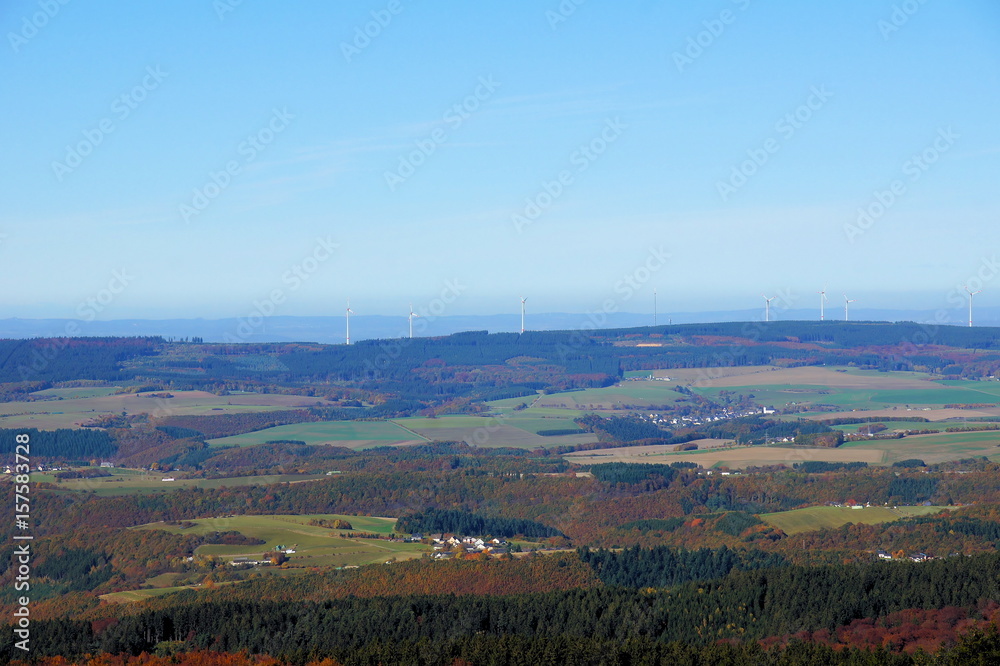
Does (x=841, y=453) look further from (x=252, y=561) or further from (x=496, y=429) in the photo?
(x=252, y=561)

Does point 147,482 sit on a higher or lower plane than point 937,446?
lower

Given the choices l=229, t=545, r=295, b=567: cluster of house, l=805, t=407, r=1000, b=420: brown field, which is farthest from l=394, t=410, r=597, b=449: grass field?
l=229, t=545, r=295, b=567: cluster of house

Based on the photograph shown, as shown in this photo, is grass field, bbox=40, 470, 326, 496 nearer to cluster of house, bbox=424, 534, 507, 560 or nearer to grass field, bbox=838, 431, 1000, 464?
cluster of house, bbox=424, 534, 507, 560

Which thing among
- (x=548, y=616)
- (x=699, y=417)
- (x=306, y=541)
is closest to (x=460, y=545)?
(x=306, y=541)

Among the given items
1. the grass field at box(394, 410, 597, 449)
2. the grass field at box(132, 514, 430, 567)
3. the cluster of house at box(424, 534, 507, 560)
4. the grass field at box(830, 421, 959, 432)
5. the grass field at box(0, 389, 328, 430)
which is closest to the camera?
the grass field at box(132, 514, 430, 567)

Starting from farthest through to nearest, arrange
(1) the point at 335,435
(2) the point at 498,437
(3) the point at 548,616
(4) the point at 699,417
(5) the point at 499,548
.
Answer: (4) the point at 699,417, (1) the point at 335,435, (2) the point at 498,437, (5) the point at 499,548, (3) the point at 548,616

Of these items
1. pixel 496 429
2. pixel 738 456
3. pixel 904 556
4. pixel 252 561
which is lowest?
pixel 252 561

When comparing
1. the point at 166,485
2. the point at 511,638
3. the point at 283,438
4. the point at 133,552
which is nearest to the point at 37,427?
the point at 283,438
